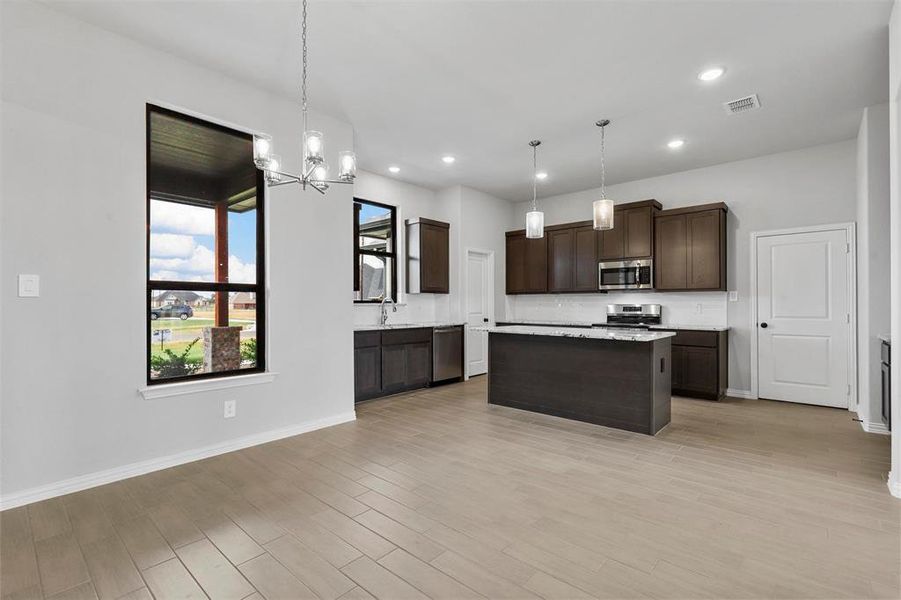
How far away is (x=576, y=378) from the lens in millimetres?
4242

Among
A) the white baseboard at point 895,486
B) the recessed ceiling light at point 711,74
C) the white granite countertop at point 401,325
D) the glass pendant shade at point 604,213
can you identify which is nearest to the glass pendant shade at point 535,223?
the glass pendant shade at point 604,213

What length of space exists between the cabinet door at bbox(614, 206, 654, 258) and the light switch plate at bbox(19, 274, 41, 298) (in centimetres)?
603

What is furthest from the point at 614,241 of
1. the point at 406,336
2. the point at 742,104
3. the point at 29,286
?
the point at 29,286

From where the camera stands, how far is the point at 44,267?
2660 mm

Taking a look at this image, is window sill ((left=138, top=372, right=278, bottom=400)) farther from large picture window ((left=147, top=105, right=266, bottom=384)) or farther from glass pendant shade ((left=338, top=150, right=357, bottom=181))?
glass pendant shade ((left=338, top=150, right=357, bottom=181))

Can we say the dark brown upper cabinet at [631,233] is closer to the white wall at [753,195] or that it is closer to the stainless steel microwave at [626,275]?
the stainless steel microwave at [626,275]

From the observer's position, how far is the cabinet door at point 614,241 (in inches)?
238

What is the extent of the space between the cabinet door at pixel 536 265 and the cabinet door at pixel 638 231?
1324 mm

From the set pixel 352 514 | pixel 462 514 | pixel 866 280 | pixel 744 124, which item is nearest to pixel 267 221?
pixel 352 514

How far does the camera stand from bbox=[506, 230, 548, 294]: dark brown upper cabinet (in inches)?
275

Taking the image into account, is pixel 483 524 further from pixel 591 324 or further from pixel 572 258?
pixel 572 258

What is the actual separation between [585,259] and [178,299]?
206 inches

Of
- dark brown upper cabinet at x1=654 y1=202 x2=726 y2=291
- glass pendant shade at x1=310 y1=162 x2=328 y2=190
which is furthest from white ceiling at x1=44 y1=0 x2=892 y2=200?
glass pendant shade at x1=310 y1=162 x2=328 y2=190

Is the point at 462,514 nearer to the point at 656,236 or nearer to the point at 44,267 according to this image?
the point at 44,267
